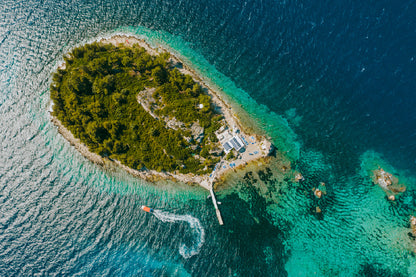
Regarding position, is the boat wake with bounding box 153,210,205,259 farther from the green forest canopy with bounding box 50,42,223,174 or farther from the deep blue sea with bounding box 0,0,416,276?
the green forest canopy with bounding box 50,42,223,174

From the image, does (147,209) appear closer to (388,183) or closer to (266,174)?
(266,174)

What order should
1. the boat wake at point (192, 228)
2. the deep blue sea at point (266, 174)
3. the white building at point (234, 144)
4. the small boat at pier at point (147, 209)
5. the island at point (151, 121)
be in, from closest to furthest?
the deep blue sea at point (266, 174) < the boat wake at point (192, 228) < the white building at point (234, 144) < the small boat at pier at point (147, 209) < the island at point (151, 121)

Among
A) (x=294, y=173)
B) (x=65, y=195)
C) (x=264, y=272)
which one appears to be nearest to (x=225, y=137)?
(x=294, y=173)

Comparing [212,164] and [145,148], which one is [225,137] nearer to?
[212,164]

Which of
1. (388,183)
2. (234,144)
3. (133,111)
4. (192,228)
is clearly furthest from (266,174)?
(133,111)

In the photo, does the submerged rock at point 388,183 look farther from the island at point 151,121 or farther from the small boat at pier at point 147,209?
the small boat at pier at point 147,209

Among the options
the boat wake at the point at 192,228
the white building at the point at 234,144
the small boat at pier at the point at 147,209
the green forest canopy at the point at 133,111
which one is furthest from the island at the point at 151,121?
the boat wake at the point at 192,228
